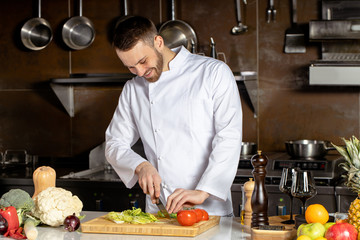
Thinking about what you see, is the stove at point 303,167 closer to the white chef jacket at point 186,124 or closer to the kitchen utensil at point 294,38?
the kitchen utensil at point 294,38

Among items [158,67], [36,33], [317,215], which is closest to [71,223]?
[158,67]

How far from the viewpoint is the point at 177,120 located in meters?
2.42

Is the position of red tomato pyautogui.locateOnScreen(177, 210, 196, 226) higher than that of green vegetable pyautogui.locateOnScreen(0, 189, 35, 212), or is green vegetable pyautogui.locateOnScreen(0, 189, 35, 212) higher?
green vegetable pyautogui.locateOnScreen(0, 189, 35, 212)

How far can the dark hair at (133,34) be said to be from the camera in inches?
86.1

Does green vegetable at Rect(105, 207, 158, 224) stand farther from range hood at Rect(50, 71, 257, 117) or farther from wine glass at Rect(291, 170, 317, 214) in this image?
range hood at Rect(50, 71, 257, 117)

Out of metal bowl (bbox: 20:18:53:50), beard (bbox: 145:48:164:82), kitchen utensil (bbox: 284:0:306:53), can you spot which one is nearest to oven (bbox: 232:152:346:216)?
kitchen utensil (bbox: 284:0:306:53)

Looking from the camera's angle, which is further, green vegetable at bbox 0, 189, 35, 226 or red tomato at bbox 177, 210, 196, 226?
green vegetable at bbox 0, 189, 35, 226

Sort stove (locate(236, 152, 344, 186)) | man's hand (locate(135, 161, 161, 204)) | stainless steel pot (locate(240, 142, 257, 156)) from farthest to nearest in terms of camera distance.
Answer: stainless steel pot (locate(240, 142, 257, 156)) < stove (locate(236, 152, 344, 186)) < man's hand (locate(135, 161, 161, 204))

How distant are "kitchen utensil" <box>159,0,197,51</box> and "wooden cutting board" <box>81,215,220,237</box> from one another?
7.03ft

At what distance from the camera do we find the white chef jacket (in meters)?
2.35

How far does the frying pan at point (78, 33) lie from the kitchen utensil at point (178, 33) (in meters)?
0.57

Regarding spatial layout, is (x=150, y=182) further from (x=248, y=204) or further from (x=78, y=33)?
(x=78, y=33)

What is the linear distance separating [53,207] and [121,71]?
2225 millimetres

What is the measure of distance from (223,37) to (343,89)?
89 centimetres
